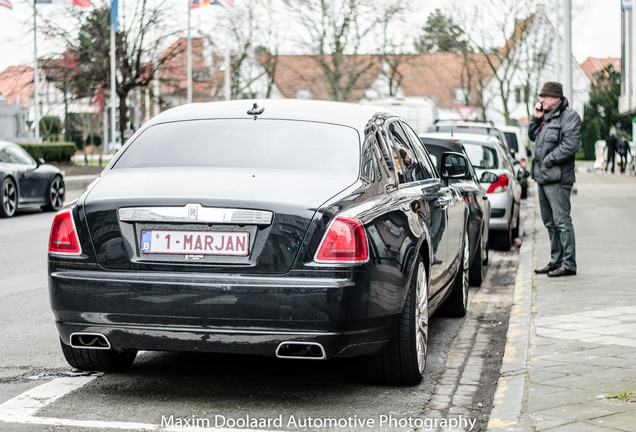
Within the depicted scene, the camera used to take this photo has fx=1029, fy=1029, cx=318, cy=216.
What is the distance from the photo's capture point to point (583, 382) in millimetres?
5422

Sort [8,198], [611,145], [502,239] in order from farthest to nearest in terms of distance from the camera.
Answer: [611,145], [8,198], [502,239]

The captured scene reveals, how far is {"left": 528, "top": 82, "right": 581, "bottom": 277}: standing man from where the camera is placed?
9641 millimetres

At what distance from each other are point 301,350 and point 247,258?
1.67 feet

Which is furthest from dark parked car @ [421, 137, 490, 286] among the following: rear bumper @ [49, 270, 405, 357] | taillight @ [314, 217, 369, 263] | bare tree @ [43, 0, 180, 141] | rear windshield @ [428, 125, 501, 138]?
bare tree @ [43, 0, 180, 141]

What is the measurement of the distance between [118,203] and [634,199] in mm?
19572

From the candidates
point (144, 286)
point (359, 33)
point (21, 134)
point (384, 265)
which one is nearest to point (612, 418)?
point (384, 265)

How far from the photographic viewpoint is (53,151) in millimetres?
36969

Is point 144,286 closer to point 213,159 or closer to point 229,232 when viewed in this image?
point 229,232

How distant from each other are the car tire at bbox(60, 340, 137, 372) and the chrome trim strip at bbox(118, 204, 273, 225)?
115 centimetres

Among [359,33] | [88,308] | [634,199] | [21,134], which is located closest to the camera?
[88,308]

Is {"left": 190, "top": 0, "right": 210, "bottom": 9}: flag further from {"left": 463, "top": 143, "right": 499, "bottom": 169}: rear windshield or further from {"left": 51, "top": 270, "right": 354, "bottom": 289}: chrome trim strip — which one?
{"left": 51, "top": 270, "right": 354, "bottom": 289}: chrome trim strip

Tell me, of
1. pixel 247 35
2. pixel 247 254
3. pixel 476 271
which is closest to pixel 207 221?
pixel 247 254

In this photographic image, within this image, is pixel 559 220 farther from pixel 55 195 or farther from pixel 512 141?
pixel 512 141

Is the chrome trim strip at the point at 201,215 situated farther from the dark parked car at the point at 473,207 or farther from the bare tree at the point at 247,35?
the bare tree at the point at 247,35
